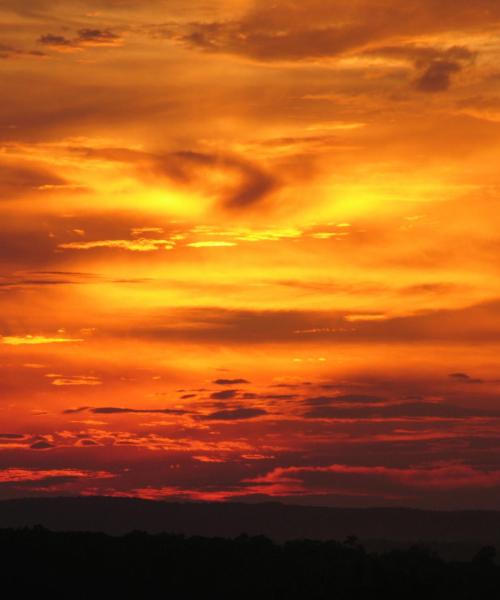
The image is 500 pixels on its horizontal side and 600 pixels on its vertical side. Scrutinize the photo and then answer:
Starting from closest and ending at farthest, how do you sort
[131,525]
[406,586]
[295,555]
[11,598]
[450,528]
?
[406,586] → [11,598] → [295,555] → [131,525] → [450,528]

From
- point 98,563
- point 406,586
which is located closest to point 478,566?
point 406,586

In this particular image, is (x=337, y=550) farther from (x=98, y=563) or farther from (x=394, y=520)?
(x=394, y=520)

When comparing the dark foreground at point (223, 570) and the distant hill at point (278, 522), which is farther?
the distant hill at point (278, 522)

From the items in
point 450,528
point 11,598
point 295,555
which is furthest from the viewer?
point 450,528

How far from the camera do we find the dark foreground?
6819 centimetres

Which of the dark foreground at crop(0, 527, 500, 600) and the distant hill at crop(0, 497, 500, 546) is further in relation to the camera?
the distant hill at crop(0, 497, 500, 546)

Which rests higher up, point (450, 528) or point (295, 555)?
point (450, 528)

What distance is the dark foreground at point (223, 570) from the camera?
68.2m

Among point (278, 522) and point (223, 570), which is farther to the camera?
point (278, 522)

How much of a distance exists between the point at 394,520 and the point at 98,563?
259 ft

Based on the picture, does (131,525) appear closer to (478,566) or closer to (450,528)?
(450,528)

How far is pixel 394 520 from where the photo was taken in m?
152

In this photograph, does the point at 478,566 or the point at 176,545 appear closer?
the point at 478,566

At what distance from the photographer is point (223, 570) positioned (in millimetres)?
75688
